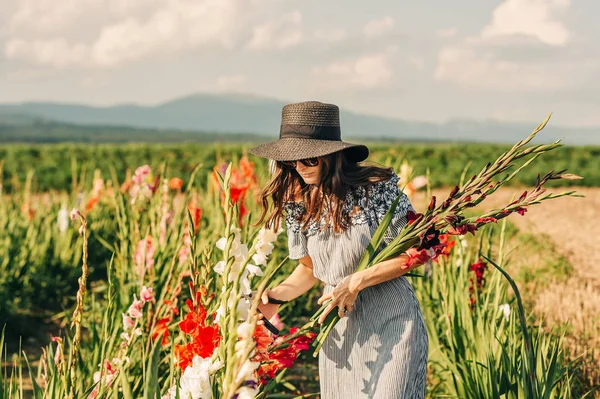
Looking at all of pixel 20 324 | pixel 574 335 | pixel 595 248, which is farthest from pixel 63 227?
pixel 595 248

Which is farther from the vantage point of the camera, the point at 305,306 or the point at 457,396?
the point at 305,306

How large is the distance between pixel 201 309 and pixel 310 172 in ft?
2.19

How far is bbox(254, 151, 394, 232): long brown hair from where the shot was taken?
192cm

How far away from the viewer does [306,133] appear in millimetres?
1907

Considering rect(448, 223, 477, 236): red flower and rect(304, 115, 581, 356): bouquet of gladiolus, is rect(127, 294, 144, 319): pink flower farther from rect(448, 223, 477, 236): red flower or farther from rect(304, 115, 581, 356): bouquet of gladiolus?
rect(448, 223, 477, 236): red flower

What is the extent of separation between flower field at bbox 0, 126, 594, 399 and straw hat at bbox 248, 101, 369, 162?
28 centimetres

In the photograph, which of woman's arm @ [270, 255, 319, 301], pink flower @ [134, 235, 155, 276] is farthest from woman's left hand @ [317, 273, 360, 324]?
pink flower @ [134, 235, 155, 276]

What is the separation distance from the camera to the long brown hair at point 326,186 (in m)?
1.92

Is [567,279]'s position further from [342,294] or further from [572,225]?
[572,225]

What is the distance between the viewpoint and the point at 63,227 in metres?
5.25

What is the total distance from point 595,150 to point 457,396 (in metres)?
24.0

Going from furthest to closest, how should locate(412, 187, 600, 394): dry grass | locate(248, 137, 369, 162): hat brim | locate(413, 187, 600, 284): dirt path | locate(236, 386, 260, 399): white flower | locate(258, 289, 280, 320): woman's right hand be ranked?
1. locate(413, 187, 600, 284): dirt path
2. locate(412, 187, 600, 394): dry grass
3. locate(258, 289, 280, 320): woman's right hand
4. locate(248, 137, 369, 162): hat brim
5. locate(236, 386, 260, 399): white flower

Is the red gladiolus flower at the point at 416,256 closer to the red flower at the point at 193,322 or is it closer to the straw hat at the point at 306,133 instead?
the straw hat at the point at 306,133

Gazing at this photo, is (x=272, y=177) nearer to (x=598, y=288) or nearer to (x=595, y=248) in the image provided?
(x=598, y=288)
